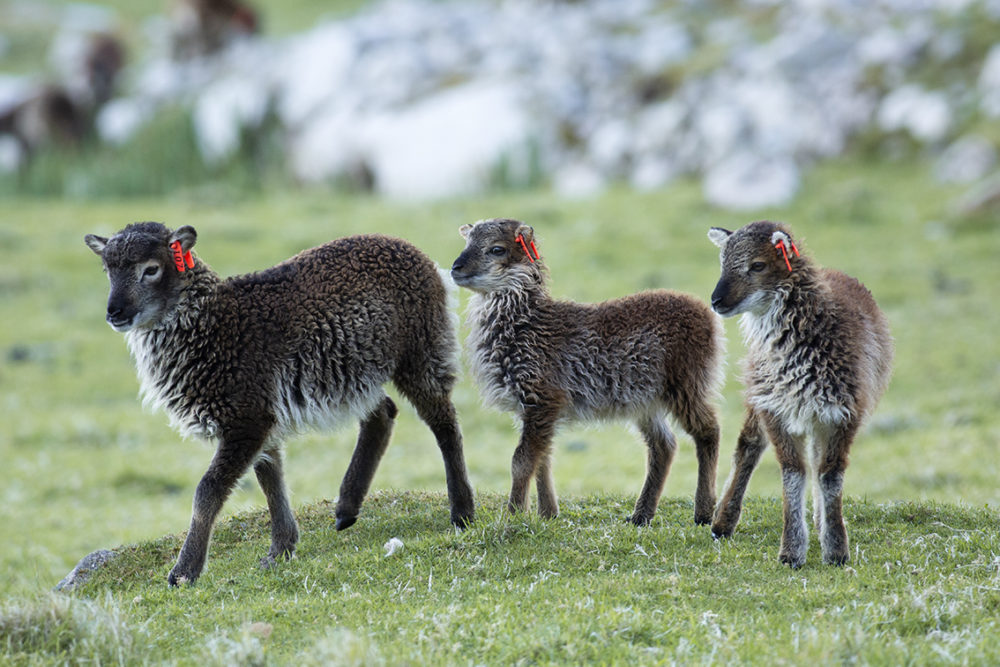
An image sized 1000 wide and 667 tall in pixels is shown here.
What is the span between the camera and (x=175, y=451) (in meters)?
17.6

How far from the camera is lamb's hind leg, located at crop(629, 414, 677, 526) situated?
31.2 ft

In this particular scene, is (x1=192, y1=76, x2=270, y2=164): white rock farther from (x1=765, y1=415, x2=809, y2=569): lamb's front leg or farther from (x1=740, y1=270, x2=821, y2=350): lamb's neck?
(x1=765, y1=415, x2=809, y2=569): lamb's front leg

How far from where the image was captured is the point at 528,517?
878 centimetres

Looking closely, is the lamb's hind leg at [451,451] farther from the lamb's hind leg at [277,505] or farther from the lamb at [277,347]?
the lamb's hind leg at [277,505]

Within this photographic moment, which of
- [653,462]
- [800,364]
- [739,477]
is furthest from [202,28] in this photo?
[800,364]

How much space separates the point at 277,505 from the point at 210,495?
2.93 ft

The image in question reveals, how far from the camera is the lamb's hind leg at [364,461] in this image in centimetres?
984

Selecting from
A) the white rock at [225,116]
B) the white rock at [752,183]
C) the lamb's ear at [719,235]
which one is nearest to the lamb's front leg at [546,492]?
the lamb's ear at [719,235]

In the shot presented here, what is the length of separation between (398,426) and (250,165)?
61.1 feet

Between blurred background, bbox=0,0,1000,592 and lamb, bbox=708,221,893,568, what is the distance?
1311mm

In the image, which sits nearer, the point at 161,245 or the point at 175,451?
the point at 161,245

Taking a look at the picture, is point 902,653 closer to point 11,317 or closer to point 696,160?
point 11,317

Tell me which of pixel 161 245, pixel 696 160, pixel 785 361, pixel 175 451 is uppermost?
pixel 696 160

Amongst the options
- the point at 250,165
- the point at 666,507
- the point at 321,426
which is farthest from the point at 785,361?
the point at 250,165
